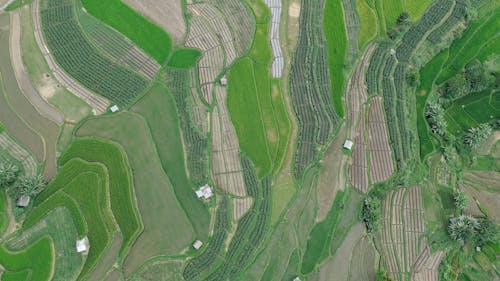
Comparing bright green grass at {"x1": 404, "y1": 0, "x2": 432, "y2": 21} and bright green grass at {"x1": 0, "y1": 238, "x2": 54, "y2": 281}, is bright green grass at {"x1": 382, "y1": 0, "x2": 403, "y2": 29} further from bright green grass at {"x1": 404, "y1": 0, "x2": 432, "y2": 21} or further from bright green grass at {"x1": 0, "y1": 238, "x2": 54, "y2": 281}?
bright green grass at {"x1": 0, "y1": 238, "x2": 54, "y2": 281}

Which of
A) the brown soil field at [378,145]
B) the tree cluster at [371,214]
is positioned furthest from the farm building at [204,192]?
the brown soil field at [378,145]

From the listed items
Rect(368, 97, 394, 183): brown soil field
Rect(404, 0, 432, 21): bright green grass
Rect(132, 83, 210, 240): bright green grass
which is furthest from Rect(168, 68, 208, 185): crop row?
Rect(404, 0, 432, 21): bright green grass

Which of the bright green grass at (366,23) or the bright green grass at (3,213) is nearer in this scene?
the bright green grass at (3,213)

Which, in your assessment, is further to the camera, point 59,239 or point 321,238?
point 321,238

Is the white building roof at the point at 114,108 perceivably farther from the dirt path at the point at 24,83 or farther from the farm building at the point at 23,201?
the farm building at the point at 23,201

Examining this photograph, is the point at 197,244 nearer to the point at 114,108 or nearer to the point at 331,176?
the point at 331,176

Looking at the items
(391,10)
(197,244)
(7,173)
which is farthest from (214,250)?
(391,10)
